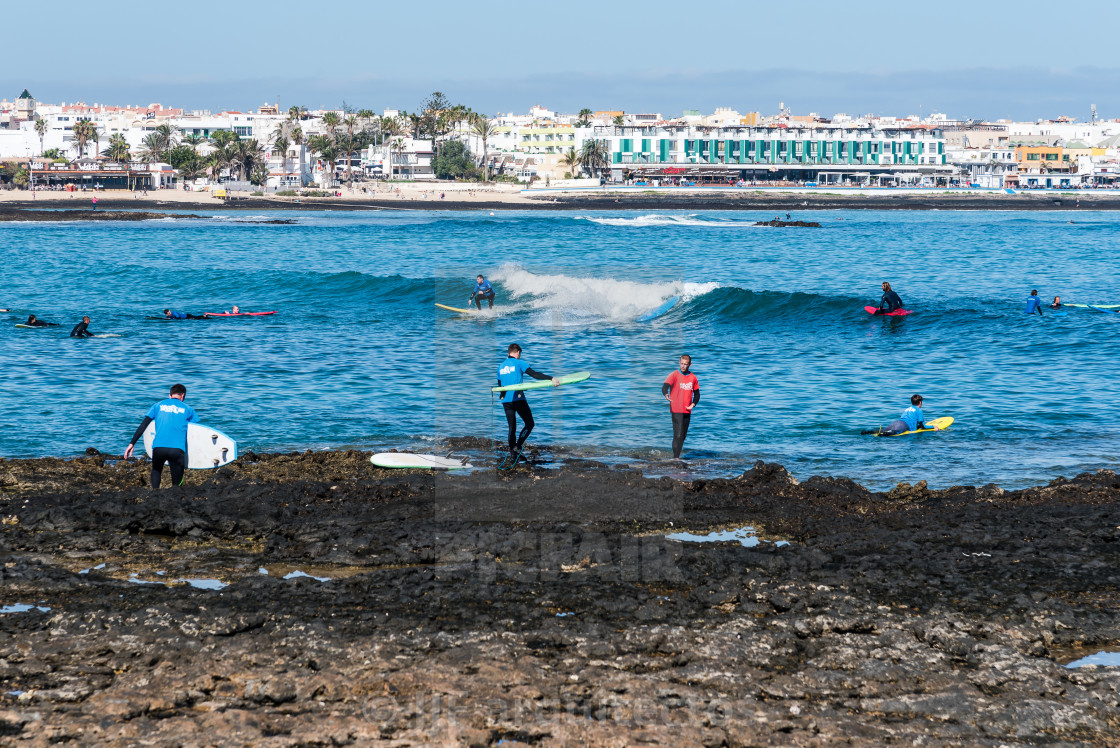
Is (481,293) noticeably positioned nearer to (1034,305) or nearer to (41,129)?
(1034,305)

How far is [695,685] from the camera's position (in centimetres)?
715

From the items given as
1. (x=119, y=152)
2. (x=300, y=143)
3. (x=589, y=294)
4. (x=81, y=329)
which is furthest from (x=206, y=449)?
(x=300, y=143)

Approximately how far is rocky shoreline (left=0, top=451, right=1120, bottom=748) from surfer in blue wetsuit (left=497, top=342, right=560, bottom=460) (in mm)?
2000

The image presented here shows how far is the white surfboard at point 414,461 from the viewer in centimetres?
1416

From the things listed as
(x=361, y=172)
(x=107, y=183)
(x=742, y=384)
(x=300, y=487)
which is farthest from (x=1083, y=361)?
(x=361, y=172)

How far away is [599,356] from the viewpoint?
84.4ft

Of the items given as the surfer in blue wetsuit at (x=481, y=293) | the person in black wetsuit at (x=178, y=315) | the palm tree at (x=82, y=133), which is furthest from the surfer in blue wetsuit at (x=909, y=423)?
the palm tree at (x=82, y=133)

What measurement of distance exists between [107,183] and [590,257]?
105366 mm

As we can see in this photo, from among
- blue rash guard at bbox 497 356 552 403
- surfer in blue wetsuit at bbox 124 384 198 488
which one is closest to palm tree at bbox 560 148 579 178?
blue rash guard at bbox 497 356 552 403

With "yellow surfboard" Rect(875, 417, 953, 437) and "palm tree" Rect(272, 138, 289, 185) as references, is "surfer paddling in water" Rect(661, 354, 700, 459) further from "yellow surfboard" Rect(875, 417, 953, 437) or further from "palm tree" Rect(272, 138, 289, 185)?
"palm tree" Rect(272, 138, 289, 185)

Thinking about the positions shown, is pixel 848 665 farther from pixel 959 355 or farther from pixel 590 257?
pixel 590 257

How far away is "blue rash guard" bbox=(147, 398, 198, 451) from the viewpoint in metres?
12.5

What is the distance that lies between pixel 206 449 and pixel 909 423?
11.1 metres

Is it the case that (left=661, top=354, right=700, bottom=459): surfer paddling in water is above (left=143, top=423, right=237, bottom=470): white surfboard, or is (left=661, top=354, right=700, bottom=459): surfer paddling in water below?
above
